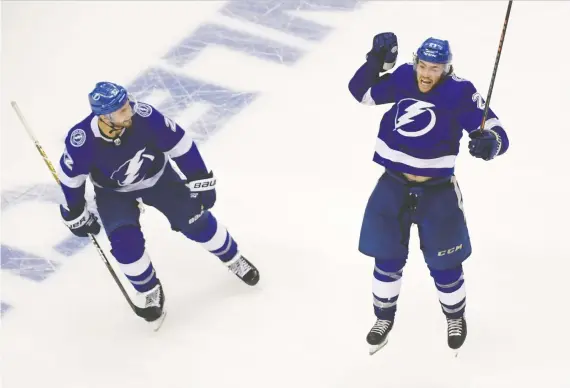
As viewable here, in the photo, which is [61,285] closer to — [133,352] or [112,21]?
[133,352]

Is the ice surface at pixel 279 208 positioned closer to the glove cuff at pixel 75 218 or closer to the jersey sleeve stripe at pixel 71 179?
the glove cuff at pixel 75 218

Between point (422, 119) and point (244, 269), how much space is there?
1.51 meters

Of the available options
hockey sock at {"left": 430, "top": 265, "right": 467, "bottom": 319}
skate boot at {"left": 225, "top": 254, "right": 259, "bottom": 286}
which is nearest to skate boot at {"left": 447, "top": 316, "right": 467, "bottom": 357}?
hockey sock at {"left": 430, "top": 265, "right": 467, "bottom": 319}

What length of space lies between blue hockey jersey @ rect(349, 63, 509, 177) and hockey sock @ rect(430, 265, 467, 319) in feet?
1.47

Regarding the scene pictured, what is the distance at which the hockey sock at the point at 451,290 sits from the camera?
4891 mm

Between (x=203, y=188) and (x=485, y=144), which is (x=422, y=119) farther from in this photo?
(x=203, y=188)

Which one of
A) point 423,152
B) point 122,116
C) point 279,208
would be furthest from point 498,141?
point 279,208

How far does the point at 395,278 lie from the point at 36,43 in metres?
3.57

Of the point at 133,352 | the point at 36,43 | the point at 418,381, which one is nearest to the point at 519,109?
the point at 418,381

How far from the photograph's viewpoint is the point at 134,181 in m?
5.32

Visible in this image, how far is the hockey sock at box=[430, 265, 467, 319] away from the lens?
4.89m

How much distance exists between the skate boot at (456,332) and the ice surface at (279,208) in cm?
15

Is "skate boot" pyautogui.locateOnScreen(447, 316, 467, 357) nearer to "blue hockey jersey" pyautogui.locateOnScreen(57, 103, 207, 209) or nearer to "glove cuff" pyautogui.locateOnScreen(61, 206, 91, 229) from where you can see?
"blue hockey jersey" pyautogui.locateOnScreen(57, 103, 207, 209)

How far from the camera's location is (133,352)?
562 centimetres
